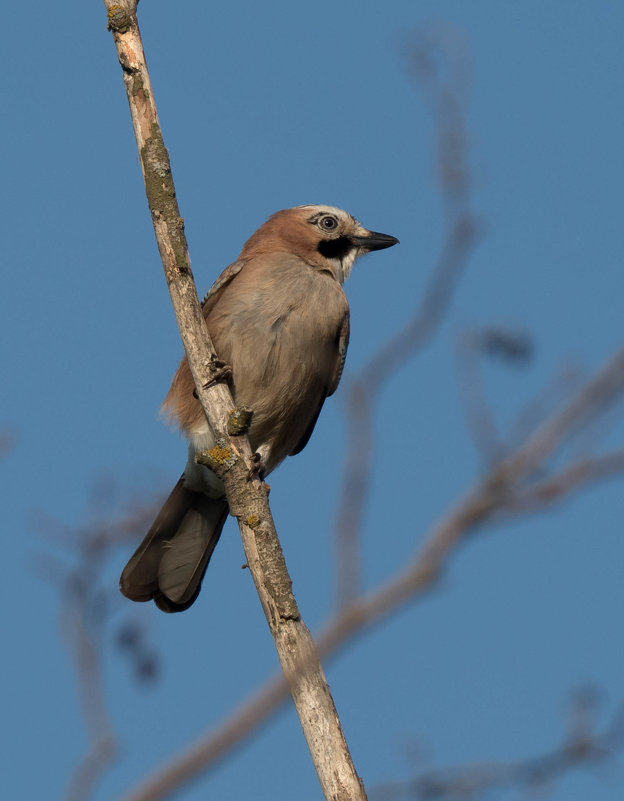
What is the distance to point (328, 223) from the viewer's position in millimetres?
6949

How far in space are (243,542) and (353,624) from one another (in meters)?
2.99

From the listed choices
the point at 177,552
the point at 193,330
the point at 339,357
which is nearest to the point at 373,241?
the point at 339,357

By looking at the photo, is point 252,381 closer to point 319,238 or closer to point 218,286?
point 218,286

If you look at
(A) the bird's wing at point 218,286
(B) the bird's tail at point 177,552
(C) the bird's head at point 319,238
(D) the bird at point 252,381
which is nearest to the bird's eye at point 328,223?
(C) the bird's head at point 319,238

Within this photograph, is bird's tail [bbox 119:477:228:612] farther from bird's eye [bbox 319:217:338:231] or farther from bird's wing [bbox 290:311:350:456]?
bird's eye [bbox 319:217:338:231]

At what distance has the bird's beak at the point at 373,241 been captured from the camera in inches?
277

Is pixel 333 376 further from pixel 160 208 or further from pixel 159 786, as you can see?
pixel 159 786

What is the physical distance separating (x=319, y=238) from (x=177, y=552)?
227 centimetres

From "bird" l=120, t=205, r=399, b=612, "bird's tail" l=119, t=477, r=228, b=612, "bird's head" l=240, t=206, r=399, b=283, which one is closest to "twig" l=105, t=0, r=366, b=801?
"bird" l=120, t=205, r=399, b=612

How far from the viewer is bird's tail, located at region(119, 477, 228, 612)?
5754 mm

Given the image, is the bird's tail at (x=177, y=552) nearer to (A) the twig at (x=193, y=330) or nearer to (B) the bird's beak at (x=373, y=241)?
(A) the twig at (x=193, y=330)

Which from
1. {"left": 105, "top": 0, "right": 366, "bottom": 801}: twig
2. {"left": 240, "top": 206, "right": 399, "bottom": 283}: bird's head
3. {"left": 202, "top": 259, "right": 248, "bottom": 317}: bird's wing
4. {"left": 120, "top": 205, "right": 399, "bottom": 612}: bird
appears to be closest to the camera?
{"left": 105, "top": 0, "right": 366, "bottom": 801}: twig

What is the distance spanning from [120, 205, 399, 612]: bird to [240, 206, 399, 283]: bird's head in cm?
4

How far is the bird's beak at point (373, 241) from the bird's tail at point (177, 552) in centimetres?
207
